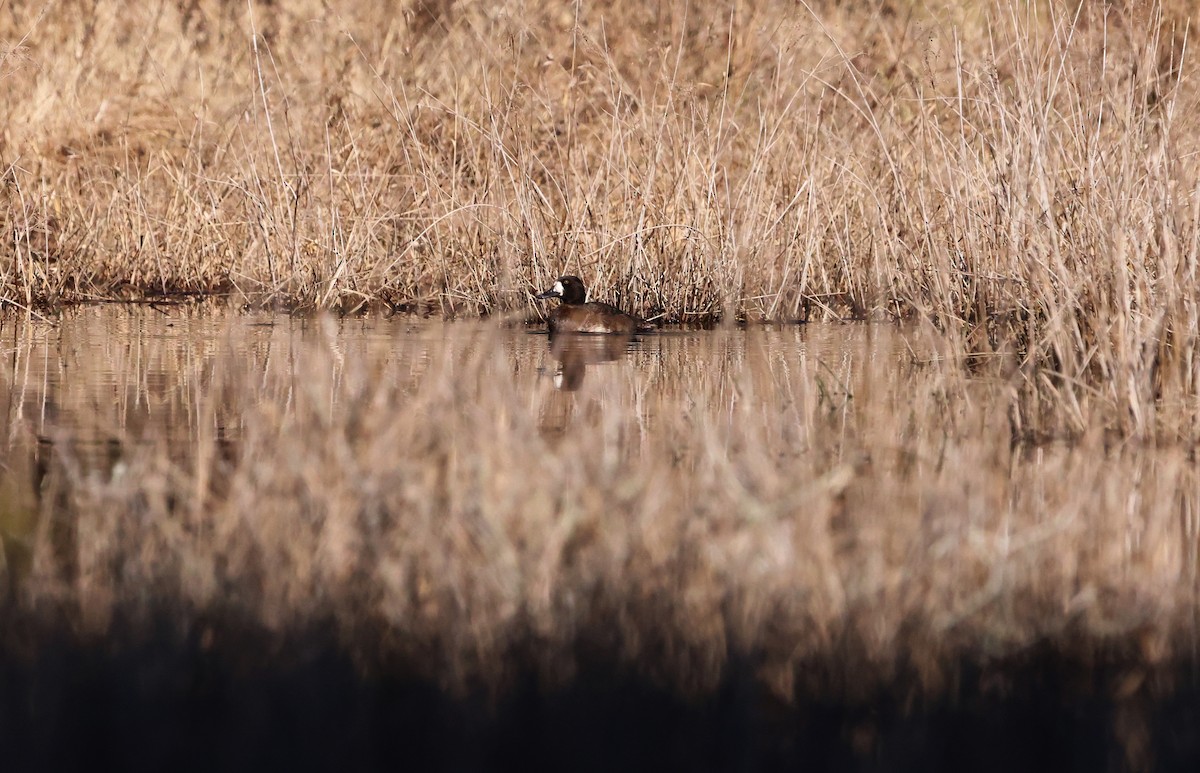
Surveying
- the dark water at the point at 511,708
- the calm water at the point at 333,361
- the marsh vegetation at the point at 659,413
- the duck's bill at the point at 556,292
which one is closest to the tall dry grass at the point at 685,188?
the marsh vegetation at the point at 659,413

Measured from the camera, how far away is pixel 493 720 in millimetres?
2943

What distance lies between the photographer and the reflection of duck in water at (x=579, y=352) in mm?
7347

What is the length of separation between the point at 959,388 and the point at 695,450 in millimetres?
1822

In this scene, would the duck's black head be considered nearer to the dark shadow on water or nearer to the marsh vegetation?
the marsh vegetation

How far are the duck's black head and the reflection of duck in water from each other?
270 mm

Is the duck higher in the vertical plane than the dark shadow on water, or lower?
higher

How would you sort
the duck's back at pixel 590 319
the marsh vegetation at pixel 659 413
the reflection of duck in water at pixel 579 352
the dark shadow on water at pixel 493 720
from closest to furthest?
the dark shadow on water at pixel 493 720 → the marsh vegetation at pixel 659 413 → the reflection of duck in water at pixel 579 352 → the duck's back at pixel 590 319

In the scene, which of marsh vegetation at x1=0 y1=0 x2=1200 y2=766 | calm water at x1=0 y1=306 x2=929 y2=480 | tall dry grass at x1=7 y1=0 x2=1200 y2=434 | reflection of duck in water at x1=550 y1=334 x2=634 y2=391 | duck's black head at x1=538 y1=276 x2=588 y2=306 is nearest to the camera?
marsh vegetation at x1=0 y1=0 x2=1200 y2=766

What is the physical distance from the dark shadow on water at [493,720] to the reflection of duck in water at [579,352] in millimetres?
3903

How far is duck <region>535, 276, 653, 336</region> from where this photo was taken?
29.6 feet

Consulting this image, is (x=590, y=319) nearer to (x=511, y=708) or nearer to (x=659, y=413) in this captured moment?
(x=659, y=413)

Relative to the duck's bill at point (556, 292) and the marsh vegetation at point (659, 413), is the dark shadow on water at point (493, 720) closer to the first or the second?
the marsh vegetation at point (659, 413)

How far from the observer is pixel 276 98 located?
1352 cm

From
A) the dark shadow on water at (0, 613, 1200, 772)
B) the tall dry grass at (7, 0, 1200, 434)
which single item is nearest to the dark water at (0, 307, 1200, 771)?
the dark shadow on water at (0, 613, 1200, 772)
